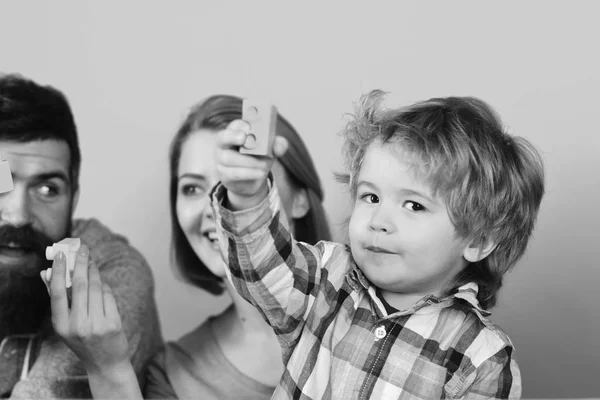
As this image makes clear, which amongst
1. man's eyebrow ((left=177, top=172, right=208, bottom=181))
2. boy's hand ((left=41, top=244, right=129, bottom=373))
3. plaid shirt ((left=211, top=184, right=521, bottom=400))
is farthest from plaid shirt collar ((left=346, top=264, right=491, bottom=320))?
man's eyebrow ((left=177, top=172, right=208, bottom=181))

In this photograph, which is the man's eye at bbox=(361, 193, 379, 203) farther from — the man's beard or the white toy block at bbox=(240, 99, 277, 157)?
the man's beard

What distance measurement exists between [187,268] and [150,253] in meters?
0.11

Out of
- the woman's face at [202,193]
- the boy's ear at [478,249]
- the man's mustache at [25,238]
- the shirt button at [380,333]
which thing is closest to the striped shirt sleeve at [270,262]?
the shirt button at [380,333]

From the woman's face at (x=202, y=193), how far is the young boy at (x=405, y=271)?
1.64 feet

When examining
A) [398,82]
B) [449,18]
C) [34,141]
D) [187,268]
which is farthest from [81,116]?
[449,18]

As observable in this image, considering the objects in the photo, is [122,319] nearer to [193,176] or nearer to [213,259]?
[213,259]

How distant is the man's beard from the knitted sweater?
6cm

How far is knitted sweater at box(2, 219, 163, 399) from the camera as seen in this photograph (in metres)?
1.73

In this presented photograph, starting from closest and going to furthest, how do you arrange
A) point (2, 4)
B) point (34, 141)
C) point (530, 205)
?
point (530, 205) → point (34, 141) → point (2, 4)

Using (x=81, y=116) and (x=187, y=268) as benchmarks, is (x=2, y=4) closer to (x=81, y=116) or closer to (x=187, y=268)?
(x=81, y=116)

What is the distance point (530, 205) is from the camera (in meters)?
1.43

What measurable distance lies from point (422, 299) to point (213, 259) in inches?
26.0

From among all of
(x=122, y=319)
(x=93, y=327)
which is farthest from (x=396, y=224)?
(x=122, y=319)

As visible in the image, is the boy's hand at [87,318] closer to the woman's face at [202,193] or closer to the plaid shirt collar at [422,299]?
the woman's face at [202,193]
